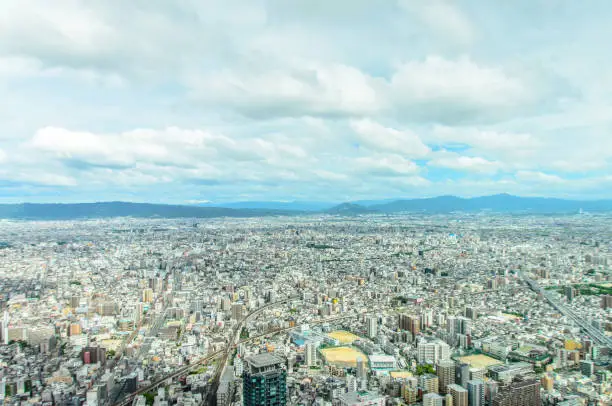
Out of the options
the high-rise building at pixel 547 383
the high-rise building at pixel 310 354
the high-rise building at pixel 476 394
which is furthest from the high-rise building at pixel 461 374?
the high-rise building at pixel 310 354

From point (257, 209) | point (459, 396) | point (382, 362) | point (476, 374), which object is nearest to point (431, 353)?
point (382, 362)

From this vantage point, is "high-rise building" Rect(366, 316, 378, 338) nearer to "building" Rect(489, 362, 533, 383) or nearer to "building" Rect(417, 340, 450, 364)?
"building" Rect(417, 340, 450, 364)

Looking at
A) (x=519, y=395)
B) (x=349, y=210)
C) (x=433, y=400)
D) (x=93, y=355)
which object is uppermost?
(x=349, y=210)

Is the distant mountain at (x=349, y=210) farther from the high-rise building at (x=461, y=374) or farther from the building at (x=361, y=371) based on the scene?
the high-rise building at (x=461, y=374)

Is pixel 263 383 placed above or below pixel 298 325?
above

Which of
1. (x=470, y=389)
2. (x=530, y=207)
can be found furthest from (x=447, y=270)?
(x=530, y=207)

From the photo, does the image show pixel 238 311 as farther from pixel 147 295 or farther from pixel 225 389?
pixel 225 389
